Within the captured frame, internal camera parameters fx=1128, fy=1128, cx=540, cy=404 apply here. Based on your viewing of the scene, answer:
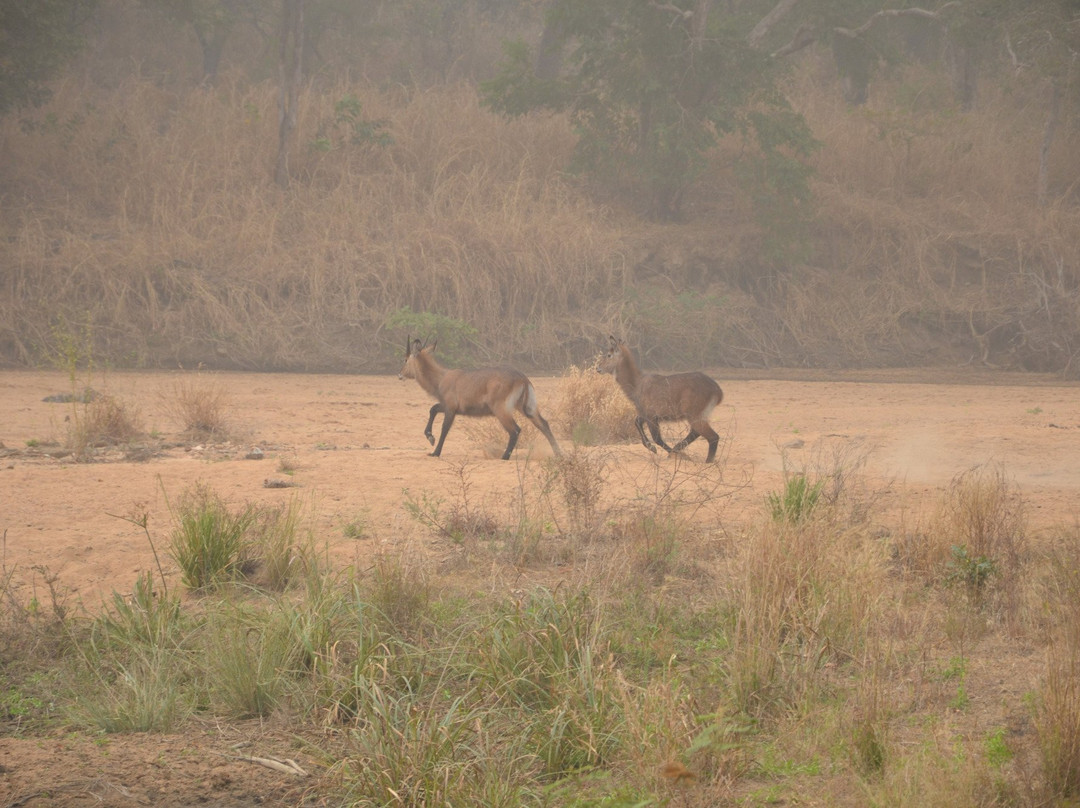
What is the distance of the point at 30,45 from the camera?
1894cm

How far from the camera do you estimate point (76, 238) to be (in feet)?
62.5

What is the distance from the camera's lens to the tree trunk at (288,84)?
21.6 meters

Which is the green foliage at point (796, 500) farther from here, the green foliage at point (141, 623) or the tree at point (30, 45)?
the tree at point (30, 45)

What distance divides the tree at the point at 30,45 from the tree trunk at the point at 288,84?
146 inches

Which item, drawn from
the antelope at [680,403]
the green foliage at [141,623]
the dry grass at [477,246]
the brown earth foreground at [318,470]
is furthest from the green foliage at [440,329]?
the green foliage at [141,623]

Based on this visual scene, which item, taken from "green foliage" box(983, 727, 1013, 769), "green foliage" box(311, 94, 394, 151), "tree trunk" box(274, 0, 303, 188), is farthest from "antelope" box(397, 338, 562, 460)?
"green foliage" box(311, 94, 394, 151)

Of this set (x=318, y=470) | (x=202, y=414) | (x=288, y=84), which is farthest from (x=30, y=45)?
(x=318, y=470)

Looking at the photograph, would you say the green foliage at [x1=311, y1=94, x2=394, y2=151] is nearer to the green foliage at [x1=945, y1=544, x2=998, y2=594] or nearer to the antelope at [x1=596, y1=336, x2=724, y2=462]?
the antelope at [x1=596, y1=336, x2=724, y2=462]

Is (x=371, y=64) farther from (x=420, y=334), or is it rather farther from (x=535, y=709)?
(x=535, y=709)

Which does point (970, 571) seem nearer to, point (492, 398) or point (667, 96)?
point (492, 398)

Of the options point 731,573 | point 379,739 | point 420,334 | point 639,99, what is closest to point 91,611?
point 379,739

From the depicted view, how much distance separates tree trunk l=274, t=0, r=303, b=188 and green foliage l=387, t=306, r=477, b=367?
5.23 metres

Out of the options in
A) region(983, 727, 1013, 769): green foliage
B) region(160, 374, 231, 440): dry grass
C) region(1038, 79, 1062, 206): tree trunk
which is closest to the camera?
region(983, 727, 1013, 769): green foliage

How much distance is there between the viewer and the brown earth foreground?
431 cm
